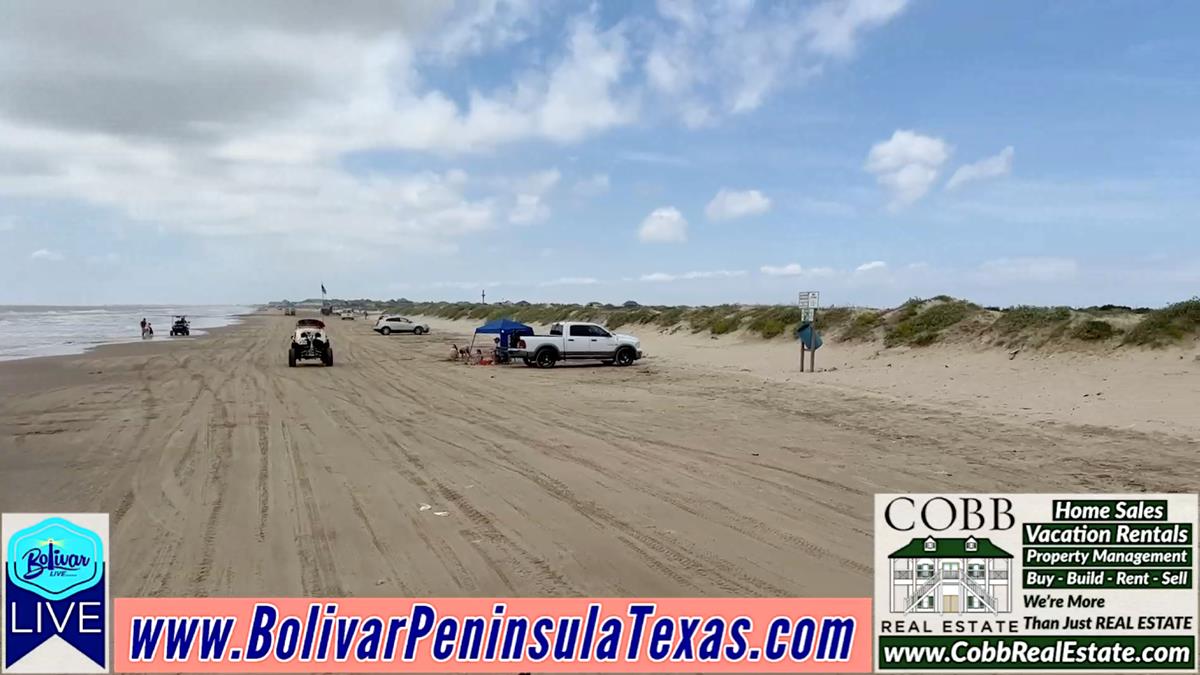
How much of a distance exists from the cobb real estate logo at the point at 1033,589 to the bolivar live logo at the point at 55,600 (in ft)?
15.9

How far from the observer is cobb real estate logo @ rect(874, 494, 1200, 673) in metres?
4.19

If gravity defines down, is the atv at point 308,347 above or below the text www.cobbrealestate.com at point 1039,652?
above

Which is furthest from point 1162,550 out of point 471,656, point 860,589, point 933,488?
point 471,656

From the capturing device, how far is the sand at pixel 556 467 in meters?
Result: 5.49

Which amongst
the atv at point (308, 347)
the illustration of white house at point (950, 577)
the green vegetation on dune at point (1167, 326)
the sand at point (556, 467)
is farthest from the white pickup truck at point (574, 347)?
the illustration of white house at point (950, 577)

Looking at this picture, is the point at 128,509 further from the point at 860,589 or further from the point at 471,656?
the point at 860,589

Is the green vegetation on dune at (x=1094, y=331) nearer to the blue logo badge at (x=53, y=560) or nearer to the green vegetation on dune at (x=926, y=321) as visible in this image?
the green vegetation on dune at (x=926, y=321)

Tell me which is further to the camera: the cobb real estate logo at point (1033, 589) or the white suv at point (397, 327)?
the white suv at point (397, 327)

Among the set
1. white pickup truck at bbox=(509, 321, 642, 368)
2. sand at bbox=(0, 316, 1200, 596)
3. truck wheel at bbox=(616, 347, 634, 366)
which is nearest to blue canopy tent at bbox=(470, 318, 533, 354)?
white pickup truck at bbox=(509, 321, 642, 368)

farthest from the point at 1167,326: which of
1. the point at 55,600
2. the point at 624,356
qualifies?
the point at 55,600

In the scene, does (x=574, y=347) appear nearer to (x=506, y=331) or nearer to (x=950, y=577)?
(x=506, y=331)

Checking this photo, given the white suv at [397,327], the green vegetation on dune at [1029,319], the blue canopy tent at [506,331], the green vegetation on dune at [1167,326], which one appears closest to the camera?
the green vegetation on dune at [1167,326]

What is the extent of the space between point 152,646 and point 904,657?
185 inches

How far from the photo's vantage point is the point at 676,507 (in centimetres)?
722
